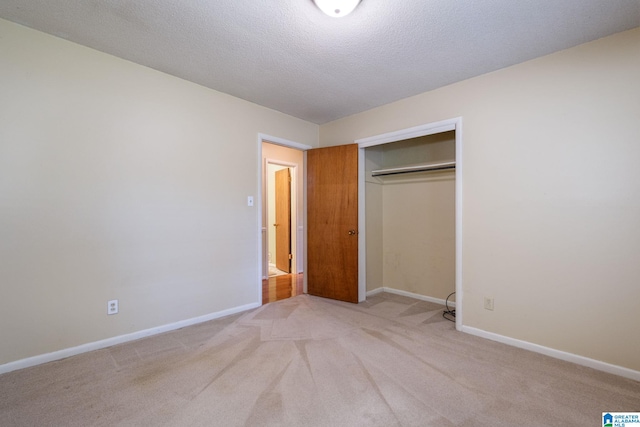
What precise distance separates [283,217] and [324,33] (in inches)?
152

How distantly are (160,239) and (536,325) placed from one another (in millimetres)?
3441

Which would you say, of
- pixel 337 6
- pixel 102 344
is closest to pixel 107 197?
pixel 102 344

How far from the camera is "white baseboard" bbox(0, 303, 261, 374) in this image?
2014mm

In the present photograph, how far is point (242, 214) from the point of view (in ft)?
10.8

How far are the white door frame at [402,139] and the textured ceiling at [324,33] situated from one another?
46 centimetres

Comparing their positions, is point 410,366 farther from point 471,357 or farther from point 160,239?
point 160,239

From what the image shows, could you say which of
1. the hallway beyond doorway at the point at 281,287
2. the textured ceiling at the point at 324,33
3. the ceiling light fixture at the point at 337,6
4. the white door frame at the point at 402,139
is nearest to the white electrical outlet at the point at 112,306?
the hallway beyond doorway at the point at 281,287

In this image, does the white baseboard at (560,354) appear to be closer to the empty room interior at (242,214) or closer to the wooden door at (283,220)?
the empty room interior at (242,214)

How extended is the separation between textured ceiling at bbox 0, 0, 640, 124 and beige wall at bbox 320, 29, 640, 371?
Result: 24 centimetres

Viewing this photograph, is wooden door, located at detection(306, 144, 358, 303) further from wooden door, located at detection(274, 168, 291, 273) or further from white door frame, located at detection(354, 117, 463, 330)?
wooden door, located at detection(274, 168, 291, 273)

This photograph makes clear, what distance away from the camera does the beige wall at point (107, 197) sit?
6.62 feet

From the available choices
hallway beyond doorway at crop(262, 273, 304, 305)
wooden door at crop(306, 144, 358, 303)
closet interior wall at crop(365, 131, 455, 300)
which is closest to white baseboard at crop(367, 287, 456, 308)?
closet interior wall at crop(365, 131, 455, 300)

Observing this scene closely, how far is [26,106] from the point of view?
204cm

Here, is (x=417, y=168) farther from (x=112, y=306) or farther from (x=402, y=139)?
(x=112, y=306)
